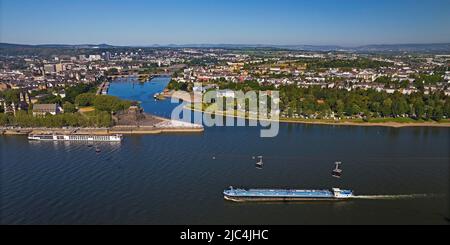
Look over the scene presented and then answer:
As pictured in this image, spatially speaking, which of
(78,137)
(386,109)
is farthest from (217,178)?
(386,109)

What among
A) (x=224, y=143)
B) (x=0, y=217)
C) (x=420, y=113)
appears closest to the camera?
(x=0, y=217)

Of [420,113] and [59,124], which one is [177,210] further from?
[420,113]

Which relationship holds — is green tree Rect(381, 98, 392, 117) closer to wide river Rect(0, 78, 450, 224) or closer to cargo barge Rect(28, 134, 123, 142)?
wide river Rect(0, 78, 450, 224)

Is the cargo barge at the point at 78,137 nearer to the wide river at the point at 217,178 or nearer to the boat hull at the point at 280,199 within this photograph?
the wide river at the point at 217,178

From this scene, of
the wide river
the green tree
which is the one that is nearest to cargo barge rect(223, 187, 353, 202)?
the wide river

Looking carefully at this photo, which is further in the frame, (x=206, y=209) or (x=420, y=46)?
(x=420, y=46)

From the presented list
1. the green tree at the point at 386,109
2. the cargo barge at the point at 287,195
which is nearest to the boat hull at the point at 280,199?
the cargo barge at the point at 287,195

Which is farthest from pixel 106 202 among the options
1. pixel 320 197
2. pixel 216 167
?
pixel 320 197
